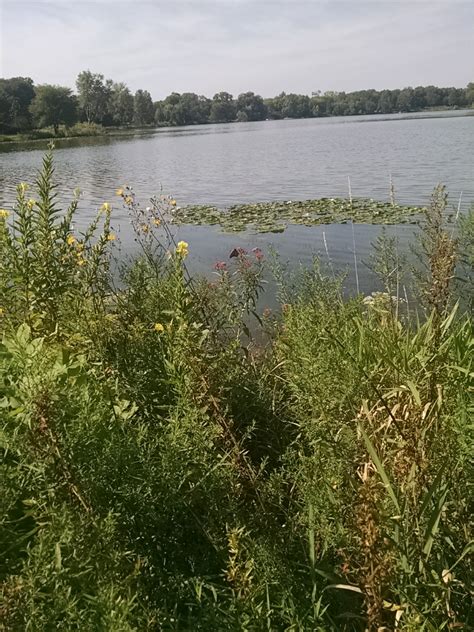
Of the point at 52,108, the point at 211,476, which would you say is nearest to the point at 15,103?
the point at 52,108

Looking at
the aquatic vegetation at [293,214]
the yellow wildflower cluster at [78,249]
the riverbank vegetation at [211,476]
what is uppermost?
the yellow wildflower cluster at [78,249]

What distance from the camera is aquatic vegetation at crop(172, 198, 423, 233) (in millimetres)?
12820

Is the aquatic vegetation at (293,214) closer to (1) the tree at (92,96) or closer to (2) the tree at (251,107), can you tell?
(1) the tree at (92,96)

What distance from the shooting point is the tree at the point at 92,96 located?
3529 inches

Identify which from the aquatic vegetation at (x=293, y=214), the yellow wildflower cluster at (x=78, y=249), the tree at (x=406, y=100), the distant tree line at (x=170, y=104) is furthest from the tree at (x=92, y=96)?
the yellow wildflower cluster at (x=78, y=249)

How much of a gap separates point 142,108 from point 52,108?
2757 centimetres

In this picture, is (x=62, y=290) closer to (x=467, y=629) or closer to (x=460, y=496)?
(x=460, y=496)

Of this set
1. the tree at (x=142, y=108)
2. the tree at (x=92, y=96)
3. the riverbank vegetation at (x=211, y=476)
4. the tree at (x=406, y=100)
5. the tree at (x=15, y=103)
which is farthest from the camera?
the tree at (x=406, y=100)

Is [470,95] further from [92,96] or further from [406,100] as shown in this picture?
[92,96]

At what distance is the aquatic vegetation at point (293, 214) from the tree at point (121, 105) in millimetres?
89971

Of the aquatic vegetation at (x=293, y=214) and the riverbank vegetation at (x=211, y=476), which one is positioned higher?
the riverbank vegetation at (x=211, y=476)

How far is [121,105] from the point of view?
325 ft

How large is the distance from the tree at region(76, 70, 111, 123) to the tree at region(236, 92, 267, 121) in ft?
138

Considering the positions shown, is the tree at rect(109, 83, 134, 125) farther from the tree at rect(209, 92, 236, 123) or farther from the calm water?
the calm water
